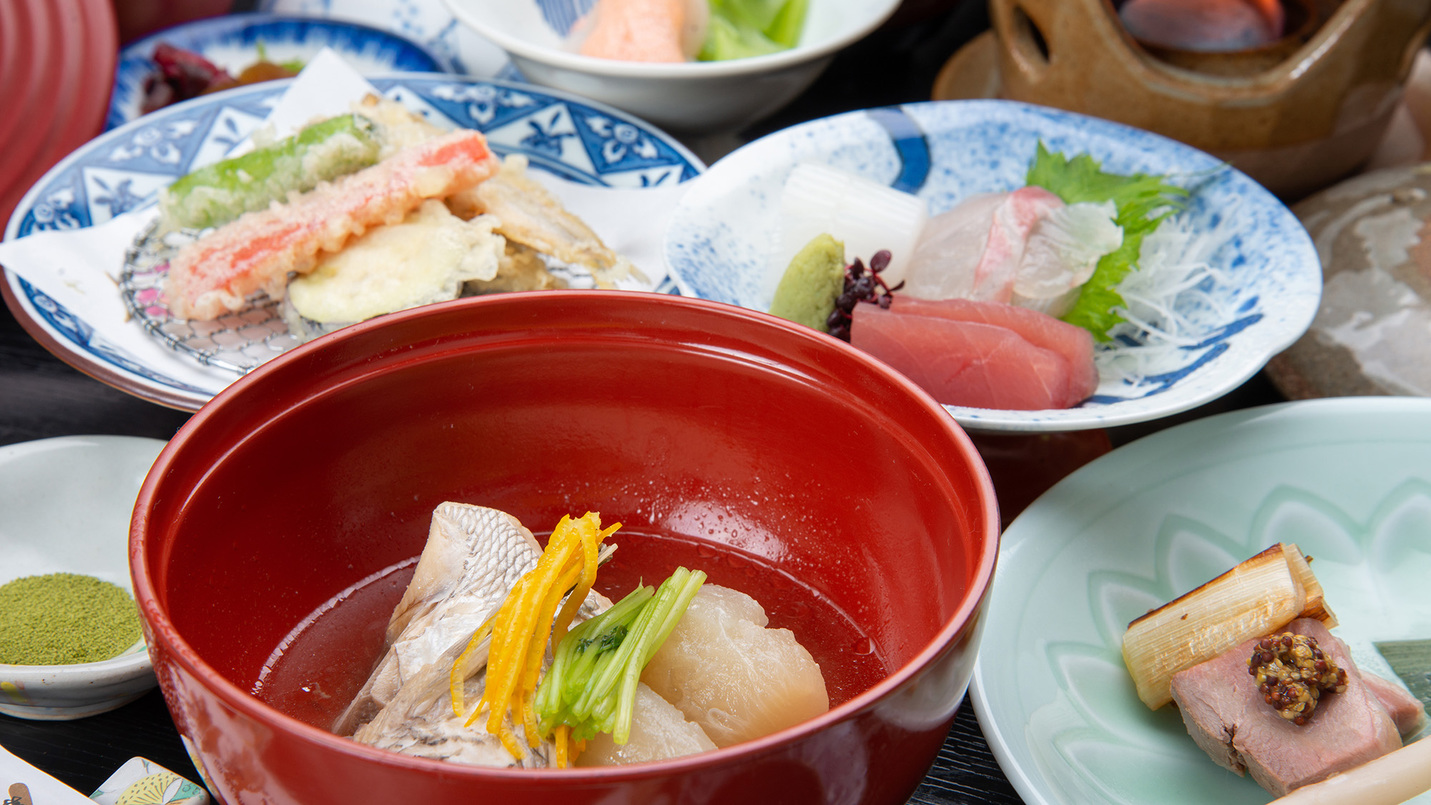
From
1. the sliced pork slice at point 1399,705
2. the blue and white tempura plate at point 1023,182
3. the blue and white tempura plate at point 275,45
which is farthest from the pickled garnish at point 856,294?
the blue and white tempura plate at point 275,45

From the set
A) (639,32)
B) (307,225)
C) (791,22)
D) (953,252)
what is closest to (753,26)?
(791,22)

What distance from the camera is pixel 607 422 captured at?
0.88 metres

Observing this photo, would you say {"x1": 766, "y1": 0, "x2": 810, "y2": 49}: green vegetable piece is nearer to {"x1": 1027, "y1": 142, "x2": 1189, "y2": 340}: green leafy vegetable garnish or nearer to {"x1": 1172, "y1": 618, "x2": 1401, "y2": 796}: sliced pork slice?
{"x1": 1027, "y1": 142, "x2": 1189, "y2": 340}: green leafy vegetable garnish

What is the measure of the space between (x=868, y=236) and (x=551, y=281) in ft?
1.44

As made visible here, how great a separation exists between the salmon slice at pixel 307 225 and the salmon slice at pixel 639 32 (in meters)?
0.46

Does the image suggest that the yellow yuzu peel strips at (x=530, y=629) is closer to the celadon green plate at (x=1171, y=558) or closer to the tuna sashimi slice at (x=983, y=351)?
the celadon green plate at (x=1171, y=558)

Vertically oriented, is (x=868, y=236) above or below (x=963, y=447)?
below

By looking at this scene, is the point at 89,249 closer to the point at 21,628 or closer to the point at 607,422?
the point at 21,628

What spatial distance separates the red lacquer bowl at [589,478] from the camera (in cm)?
63

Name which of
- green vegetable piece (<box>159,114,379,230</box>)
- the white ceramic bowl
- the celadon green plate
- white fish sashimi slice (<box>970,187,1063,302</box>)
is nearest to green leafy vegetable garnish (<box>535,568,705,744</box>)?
the celadon green plate

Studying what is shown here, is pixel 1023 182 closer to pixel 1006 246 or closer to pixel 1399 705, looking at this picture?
pixel 1006 246

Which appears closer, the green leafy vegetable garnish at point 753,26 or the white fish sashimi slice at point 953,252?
the white fish sashimi slice at point 953,252

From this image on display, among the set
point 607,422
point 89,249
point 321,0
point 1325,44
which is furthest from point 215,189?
point 1325,44

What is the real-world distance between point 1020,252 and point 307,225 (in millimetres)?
920
